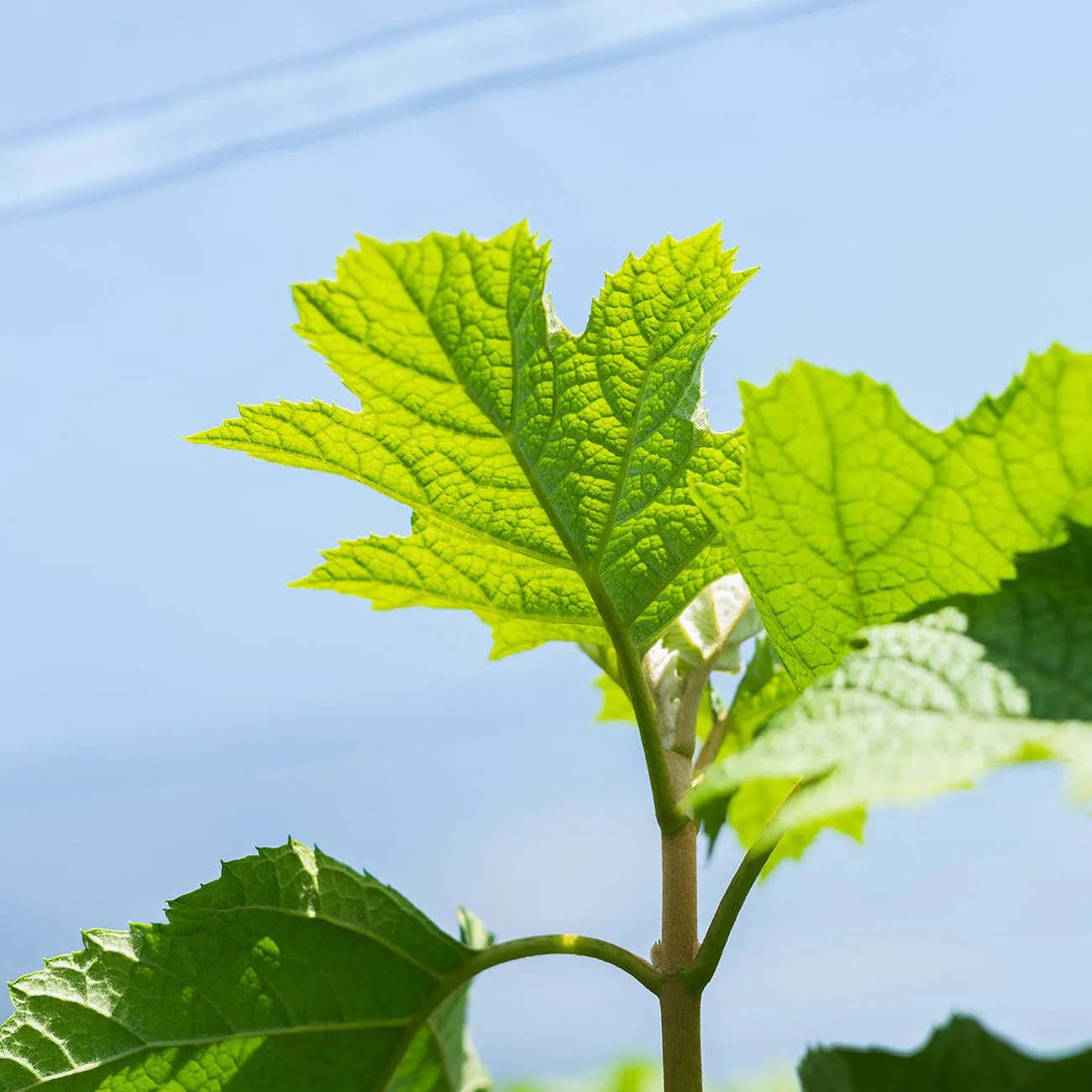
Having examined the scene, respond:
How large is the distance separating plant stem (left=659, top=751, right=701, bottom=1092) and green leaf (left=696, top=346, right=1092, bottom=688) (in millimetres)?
265

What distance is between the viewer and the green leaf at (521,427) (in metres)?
0.82

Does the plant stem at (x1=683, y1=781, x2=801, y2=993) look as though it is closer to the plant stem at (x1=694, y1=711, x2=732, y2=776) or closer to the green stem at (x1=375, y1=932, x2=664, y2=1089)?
the green stem at (x1=375, y1=932, x2=664, y2=1089)

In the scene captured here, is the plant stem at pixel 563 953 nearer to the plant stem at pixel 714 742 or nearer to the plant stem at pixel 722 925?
the plant stem at pixel 722 925

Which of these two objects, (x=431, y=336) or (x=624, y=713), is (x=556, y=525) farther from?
(x=624, y=713)

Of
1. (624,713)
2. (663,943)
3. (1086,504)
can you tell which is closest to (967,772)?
(1086,504)

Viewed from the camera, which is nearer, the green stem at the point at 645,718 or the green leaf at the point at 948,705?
the green leaf at the point at 948,705

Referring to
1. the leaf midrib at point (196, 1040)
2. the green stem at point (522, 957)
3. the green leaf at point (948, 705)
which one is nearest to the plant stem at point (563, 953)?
the green stem at point (522, 957)

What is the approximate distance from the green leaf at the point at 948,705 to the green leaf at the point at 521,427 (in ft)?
1.13

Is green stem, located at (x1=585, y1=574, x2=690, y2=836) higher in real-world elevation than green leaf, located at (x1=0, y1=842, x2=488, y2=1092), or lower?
higher

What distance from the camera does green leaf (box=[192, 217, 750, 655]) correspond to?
82 centimetres

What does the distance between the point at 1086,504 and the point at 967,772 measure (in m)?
0.21

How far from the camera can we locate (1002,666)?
57 centimetres

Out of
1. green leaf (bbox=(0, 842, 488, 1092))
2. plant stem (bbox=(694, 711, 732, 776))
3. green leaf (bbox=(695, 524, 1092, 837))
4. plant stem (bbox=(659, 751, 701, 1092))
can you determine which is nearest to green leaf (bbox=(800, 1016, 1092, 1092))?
green leaf (bbox=(695, 524, 1092, 837))

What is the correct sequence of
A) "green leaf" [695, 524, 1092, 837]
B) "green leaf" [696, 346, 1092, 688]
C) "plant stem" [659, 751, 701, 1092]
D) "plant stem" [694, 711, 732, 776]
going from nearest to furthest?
1. "green leaf" [695, 524, 1092, 837]
2. "green leaf" [696, 346, 1092, 688]
3. "plant stem" [659, 751, 701, 1092]
4. "plant stem" [694, 711, 732, 776]
